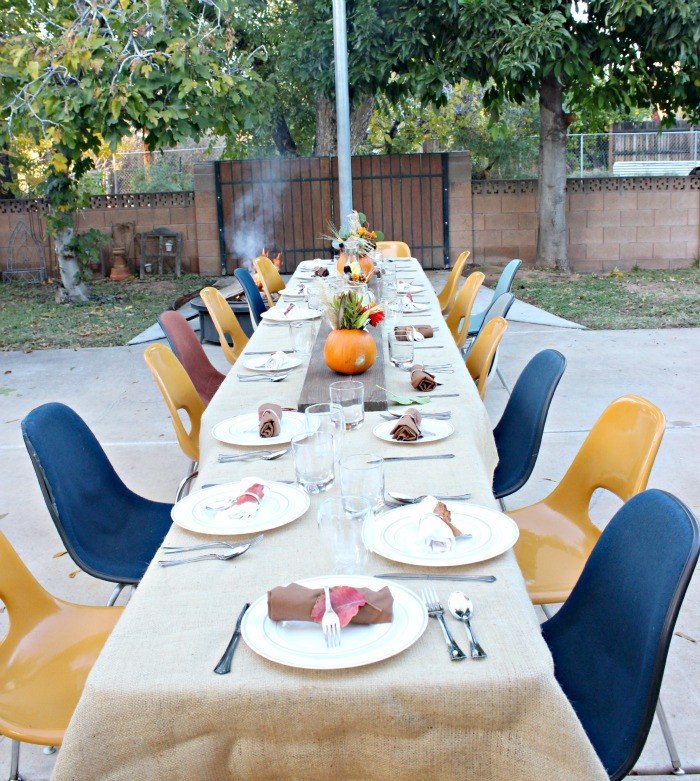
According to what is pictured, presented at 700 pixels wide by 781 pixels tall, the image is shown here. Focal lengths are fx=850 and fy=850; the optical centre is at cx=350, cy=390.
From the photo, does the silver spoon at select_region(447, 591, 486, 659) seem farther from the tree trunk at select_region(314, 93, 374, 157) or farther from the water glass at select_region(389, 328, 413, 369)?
the tree trunk at select_region(314, 93, 374, 157)

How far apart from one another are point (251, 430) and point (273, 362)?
1044 millimetres

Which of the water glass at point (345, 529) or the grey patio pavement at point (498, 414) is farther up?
the water glass at point (345, 529)

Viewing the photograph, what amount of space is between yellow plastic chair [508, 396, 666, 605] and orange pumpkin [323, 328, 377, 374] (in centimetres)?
95

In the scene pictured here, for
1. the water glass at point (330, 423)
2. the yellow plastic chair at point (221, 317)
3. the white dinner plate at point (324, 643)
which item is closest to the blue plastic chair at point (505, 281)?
the yellow plastic chair at point (221, 317)

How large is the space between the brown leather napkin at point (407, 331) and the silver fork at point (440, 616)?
2282mm

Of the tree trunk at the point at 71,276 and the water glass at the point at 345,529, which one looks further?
the tree trunk at the point at 71,276

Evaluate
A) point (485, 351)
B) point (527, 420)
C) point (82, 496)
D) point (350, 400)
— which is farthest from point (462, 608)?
point (485, 351)

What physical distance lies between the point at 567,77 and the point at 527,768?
1129cm

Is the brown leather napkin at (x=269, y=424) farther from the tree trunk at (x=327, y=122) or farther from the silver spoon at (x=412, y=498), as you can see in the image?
the tree trunk at (x=327, y=122)

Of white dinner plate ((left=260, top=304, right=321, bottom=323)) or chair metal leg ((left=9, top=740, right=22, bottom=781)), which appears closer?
chair metal leg ((left=9, top=740, right=22, bottom=781))

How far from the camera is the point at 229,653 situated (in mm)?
1566

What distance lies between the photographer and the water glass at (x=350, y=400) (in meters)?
2.82

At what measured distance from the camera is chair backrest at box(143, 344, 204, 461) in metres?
3.67

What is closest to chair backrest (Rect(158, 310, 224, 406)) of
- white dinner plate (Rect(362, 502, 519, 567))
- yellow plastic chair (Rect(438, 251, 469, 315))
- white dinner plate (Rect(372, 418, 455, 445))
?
white dinner plate (Rect(372, 418, 455, 445))
